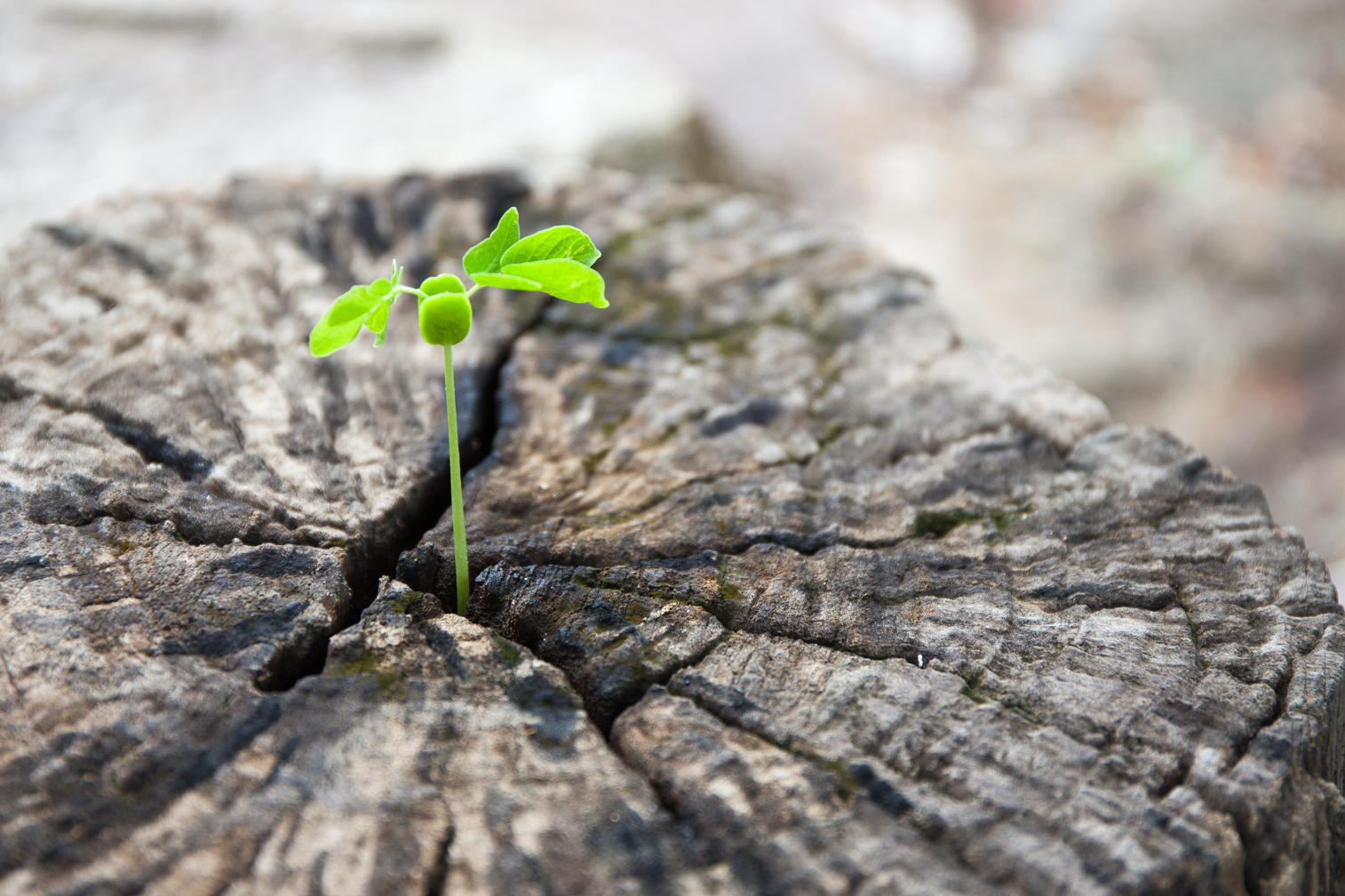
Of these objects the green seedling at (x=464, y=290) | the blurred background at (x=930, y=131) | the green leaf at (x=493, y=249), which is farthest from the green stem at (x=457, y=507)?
the blurred background at (x=930, y=131)

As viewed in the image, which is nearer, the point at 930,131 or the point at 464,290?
the point at 464,290

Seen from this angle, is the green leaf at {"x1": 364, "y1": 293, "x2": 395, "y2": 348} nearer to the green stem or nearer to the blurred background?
the green stem

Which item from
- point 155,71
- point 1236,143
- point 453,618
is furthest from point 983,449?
point 1236,143

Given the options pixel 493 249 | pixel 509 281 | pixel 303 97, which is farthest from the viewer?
pixel 303 97

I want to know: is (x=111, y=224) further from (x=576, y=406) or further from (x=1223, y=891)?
(x=1223, y=891)

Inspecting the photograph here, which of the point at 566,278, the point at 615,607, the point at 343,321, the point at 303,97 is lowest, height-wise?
the point at 615,607

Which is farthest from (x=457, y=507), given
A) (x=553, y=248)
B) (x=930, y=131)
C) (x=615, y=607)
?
(x=930, y=131)

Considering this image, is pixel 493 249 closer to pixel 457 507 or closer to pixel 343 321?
pixel 343 321
